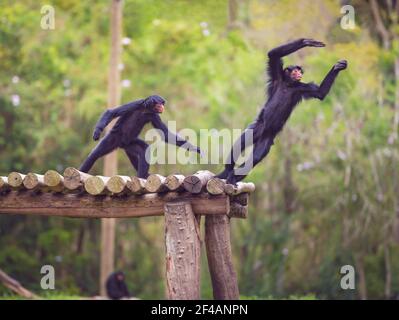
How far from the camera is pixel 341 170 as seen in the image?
57.3 feet

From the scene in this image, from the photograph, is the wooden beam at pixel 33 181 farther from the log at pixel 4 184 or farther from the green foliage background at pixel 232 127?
the green foliage background at pixel 232 127

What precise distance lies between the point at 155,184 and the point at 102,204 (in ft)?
2.52

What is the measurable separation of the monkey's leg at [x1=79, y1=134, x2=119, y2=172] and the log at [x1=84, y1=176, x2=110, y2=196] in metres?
0.81

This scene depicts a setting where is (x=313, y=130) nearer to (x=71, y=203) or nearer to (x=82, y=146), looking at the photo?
(x=82, y=146)

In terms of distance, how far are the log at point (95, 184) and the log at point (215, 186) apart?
1065 millimetres

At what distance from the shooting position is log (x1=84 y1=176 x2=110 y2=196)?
767cm

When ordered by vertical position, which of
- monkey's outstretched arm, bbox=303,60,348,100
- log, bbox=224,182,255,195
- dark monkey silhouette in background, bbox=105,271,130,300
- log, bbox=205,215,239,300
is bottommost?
dark monkey silhouette in background, bbox=105,271,130,300

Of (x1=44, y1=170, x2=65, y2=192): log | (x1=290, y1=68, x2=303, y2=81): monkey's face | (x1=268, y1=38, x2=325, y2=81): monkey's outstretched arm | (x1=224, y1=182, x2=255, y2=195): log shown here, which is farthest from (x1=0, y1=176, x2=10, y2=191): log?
(x1=290, y1=68, x2=303, y2=81): monkey's face

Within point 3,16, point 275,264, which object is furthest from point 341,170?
point 3,16

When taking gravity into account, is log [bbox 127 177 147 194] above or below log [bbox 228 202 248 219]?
above

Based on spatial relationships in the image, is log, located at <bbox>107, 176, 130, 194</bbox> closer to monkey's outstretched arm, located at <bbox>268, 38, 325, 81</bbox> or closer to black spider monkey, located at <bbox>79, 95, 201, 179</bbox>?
black spider monkey, located at <bbox>79, 95, 201, 179</bbox>

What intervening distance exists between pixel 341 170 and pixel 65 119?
7281mm

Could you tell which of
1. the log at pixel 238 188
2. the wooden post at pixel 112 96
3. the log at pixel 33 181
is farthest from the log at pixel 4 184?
the wooden post at pixel 112 96

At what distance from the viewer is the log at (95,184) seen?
767cm
